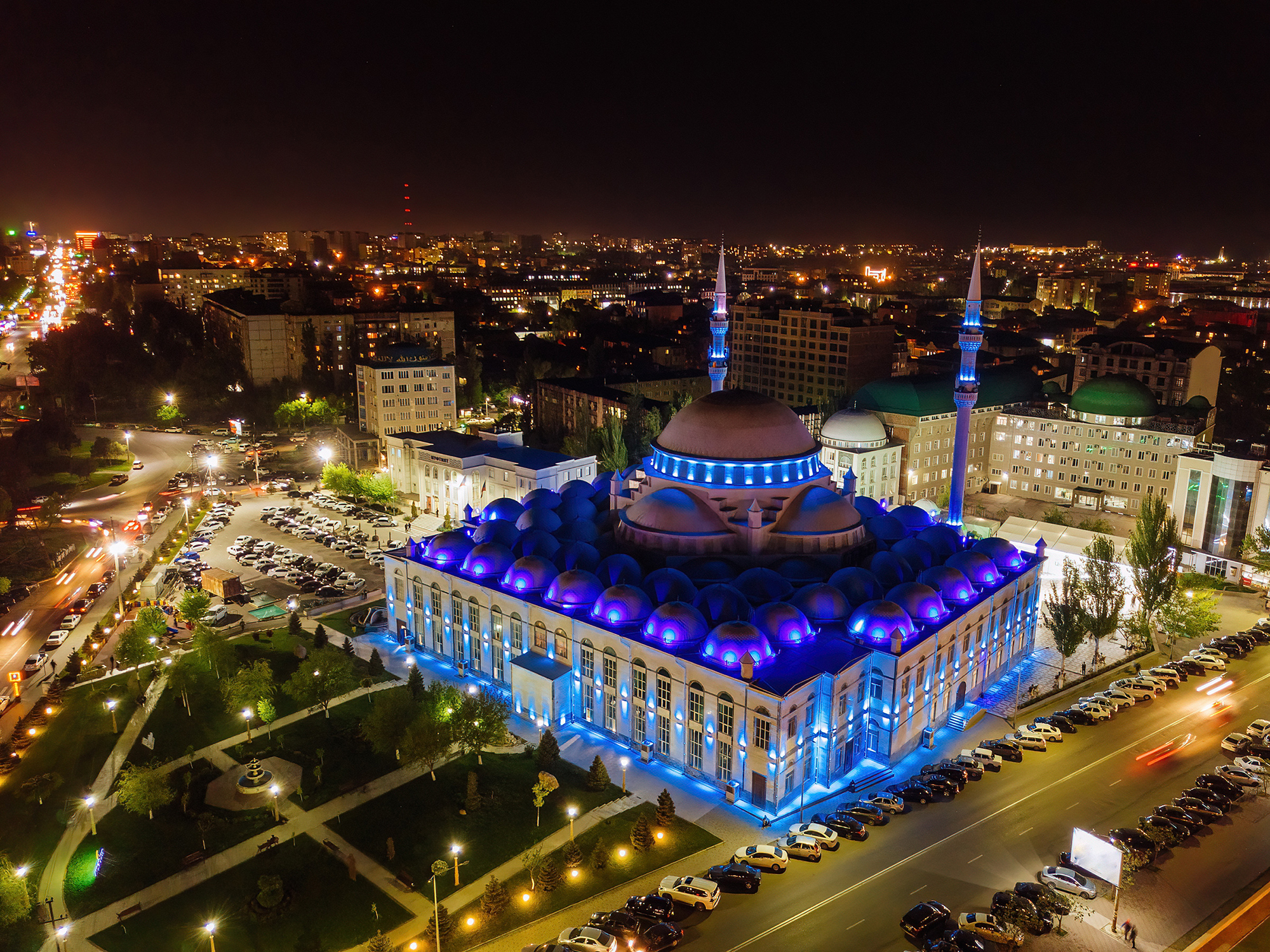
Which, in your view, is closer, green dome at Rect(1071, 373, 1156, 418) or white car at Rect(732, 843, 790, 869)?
white car at Rect(732, 843, 790, 869)

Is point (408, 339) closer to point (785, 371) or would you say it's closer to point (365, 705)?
point (785, 371)

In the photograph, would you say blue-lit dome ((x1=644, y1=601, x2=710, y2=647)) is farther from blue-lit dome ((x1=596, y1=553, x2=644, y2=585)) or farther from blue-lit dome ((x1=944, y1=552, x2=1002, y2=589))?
blue-lit dome ((x1=944, y1=552, x2=1002, y2=589))

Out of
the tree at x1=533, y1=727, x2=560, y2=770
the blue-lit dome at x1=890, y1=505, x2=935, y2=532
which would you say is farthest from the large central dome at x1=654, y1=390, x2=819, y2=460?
the tree at x1=533, y1=727, x2=560, y2=770

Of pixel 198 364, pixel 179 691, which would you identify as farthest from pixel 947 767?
pixel 198 364

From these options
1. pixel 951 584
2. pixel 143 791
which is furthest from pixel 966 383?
pixel 143 791

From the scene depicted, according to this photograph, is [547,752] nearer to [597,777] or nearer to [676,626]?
[597,777]

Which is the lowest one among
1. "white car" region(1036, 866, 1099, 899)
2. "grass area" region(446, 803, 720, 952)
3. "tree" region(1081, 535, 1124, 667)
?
"grass area" region(446, 803, 720, 952)
